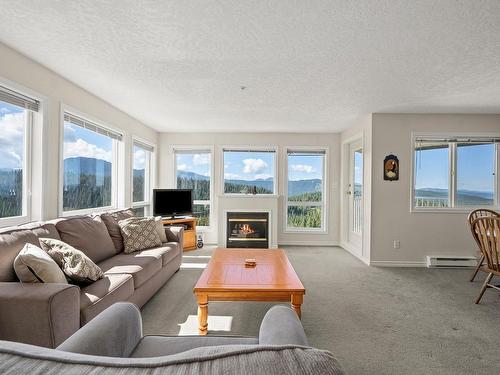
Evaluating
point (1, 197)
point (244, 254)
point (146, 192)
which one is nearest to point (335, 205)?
point (244, 254)

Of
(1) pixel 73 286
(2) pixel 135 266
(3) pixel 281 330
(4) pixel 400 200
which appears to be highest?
(4) pixel 400 200

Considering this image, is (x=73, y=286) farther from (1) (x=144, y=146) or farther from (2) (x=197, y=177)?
(2) (x=197, y=177)

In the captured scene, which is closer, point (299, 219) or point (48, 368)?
point (48, 368)

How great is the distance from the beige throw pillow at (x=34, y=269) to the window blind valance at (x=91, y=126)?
76.8 inches

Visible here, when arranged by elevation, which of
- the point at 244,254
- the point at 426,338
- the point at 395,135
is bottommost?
the point at 426,338

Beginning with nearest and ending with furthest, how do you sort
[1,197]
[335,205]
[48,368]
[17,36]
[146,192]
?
[48,368] → [17,36] → [1,197] → [146,192] → [335,205]

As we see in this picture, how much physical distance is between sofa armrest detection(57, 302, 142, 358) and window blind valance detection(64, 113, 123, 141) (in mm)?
2807

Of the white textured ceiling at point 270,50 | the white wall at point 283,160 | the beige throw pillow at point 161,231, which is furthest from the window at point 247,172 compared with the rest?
the beige throw pillow at point 161,231

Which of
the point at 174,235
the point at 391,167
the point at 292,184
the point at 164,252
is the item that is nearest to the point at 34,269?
the point at 164,252

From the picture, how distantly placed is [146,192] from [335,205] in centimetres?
391

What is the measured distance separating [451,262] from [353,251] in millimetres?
1494

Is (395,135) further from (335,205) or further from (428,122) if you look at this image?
(335,205)

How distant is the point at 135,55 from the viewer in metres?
2.64

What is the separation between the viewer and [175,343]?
1397 mm
